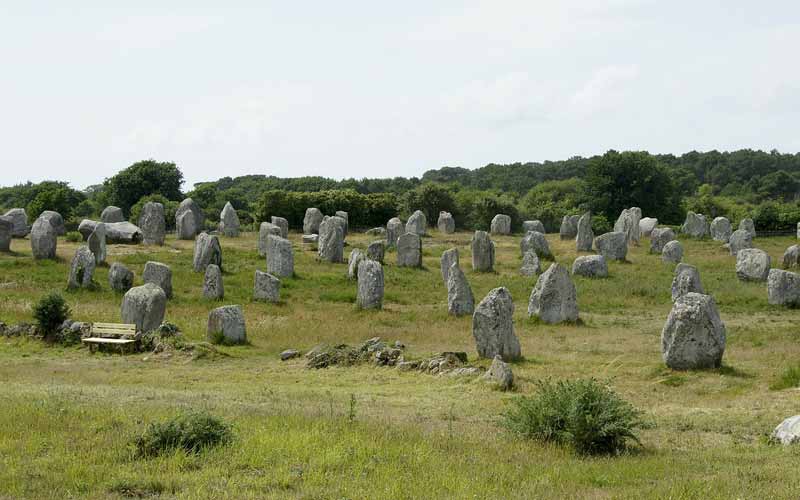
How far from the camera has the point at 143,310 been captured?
977 inches

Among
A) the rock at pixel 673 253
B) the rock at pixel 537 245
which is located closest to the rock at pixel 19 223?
the rock at pixel 537 245

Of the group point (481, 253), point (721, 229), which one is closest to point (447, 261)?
point (481, 253)

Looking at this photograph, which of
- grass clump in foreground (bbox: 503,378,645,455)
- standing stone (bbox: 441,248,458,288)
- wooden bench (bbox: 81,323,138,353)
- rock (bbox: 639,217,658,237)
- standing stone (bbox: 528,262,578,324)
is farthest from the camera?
rock (bbox: 639,217,658,237)

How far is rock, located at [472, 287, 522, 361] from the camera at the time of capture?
20781mm

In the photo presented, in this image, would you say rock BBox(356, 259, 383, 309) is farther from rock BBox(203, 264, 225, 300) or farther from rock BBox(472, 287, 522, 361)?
rock BBox(472, 287, 522, 361)

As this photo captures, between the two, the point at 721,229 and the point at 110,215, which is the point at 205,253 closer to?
the point at 110,215

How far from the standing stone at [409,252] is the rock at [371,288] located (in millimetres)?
11737

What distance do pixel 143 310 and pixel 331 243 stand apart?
19.0 metres

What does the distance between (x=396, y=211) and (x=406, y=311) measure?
37.4 meters

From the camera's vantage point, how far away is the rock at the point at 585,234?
4903 cm

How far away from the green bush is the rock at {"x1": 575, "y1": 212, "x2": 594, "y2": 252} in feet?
132

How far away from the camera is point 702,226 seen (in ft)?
187

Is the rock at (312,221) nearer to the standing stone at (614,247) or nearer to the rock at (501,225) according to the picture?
the rock at (501,225)

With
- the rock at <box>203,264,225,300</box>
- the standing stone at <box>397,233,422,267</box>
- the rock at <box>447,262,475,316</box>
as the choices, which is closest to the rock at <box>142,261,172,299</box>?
the rock at <box>203,264,225,300</box>
